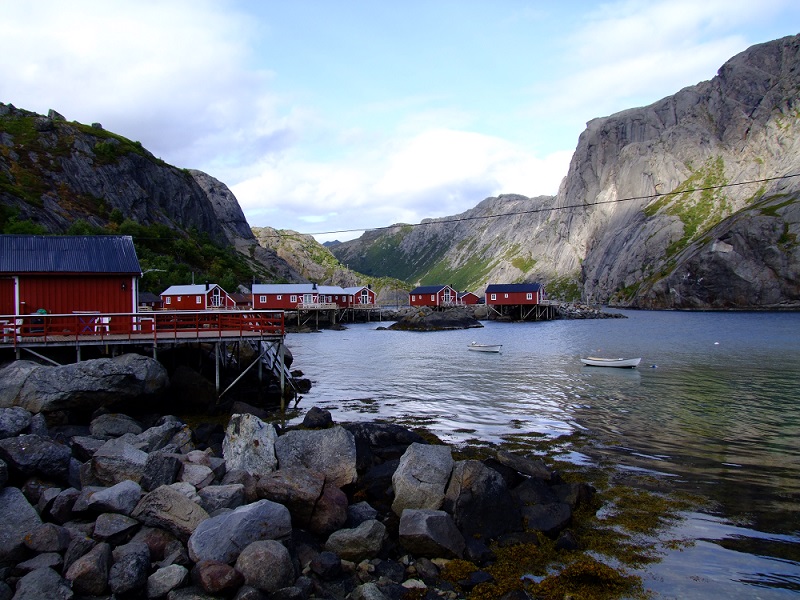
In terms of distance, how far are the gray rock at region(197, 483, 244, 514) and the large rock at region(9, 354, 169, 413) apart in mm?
11295

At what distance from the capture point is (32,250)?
3038cm

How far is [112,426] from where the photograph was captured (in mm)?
20234

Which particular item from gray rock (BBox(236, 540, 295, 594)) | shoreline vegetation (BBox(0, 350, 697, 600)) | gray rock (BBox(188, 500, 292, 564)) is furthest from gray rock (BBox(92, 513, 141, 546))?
gray rock (BBox(236, 540, 295, 594))

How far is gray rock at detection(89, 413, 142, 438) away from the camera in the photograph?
1983 centimetres

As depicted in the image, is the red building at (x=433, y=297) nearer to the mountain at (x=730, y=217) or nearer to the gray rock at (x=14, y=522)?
the mountain at (x=730, y=217)

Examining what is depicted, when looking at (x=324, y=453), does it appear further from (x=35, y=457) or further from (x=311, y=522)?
(x=35, y=457)

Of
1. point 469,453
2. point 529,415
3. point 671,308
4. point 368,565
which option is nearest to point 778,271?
point 671,308

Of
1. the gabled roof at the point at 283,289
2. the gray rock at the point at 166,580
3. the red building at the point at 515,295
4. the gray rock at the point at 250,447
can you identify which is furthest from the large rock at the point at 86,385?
the red building at the point at 515,295

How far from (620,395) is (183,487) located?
26257 millimetres

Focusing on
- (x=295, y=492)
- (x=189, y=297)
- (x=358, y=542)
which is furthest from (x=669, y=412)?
(x=189, y=297)

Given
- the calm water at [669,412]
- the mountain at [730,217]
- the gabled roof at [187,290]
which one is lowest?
the calm water at [669,412]

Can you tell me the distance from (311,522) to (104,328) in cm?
2131

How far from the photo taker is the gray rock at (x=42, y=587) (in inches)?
370

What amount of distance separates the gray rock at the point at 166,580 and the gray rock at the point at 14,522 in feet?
9.05
